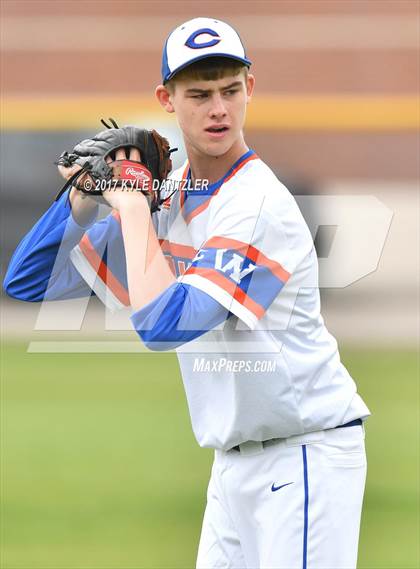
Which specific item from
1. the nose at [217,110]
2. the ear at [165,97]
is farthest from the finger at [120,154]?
the nose at [217,110]

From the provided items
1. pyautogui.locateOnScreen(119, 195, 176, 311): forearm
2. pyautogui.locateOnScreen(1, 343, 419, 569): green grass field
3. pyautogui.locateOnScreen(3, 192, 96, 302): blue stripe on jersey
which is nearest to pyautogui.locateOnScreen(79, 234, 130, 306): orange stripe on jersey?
pyautogui.locateOnScreen(3, 192, 96, 302): blue stripe on jersey

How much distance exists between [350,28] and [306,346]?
16.5 m

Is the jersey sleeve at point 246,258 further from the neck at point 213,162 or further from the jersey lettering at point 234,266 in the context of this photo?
the neck at point 213,162

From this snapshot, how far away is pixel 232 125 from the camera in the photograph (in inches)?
91.2

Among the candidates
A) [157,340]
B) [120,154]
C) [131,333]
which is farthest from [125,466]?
[131,333]

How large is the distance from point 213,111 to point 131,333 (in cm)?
701

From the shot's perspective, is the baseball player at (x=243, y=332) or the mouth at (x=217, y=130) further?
the mouth at (x=217, y=130)

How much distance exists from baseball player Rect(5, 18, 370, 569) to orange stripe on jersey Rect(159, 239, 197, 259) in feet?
0.12

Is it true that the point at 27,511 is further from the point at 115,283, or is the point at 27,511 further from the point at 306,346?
the point at 306,346

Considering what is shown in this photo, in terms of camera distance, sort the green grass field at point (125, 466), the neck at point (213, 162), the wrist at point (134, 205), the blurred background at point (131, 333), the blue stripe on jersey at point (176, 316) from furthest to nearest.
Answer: the blurred background at point (131, 333), the green grass field at point (125, 466), the neck at point (213, 162), the wrist at point (134, 205), the blue stripe on jersey at point (176, 316)

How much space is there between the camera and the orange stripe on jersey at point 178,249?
255cm

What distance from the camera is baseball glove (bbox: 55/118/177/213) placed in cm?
235

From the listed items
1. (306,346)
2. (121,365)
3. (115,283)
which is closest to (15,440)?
(121,365)

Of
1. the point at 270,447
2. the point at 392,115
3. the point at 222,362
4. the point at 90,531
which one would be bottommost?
the point at 90,531
